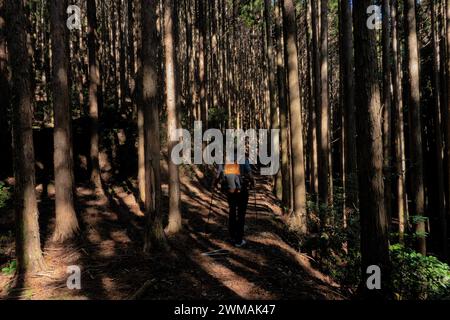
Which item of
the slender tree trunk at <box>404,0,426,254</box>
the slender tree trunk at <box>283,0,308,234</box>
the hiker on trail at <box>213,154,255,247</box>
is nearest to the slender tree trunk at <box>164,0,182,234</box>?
the hiker on trail at <box>213,154,255,247</box>

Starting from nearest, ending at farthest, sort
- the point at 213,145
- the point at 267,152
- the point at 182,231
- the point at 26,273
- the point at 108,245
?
the point at 26,273
the point at 108,245
the point at 182,231
the point at 213,145
the point at 267,152

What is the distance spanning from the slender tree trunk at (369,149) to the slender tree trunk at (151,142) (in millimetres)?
3780

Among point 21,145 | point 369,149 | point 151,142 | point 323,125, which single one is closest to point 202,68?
point 323,125

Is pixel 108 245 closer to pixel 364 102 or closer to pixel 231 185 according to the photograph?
pixel 231 185

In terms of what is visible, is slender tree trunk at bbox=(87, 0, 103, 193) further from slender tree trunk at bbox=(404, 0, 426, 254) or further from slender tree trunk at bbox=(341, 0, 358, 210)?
slender tree trunk at bbox=(404, 0, 426, 254)

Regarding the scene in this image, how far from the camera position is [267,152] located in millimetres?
32281

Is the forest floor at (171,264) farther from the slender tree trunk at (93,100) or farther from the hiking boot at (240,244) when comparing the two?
the slender tree trunk at (93,100)

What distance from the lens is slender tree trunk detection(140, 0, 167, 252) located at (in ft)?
21.8

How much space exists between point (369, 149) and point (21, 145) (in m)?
5.81

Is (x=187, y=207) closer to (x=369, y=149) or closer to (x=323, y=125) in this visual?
(x=323, y=125)

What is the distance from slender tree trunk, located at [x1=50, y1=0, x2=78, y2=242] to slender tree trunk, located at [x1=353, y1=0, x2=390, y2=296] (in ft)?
20.5

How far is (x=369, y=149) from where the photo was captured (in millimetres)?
5156
